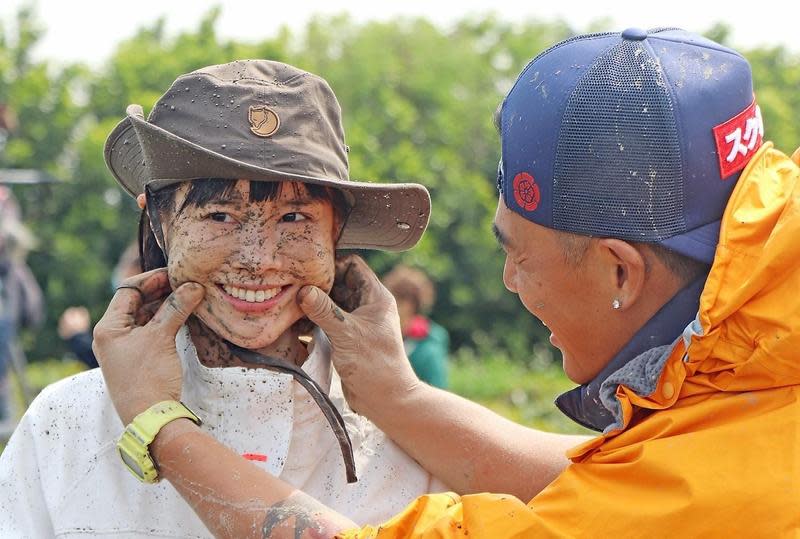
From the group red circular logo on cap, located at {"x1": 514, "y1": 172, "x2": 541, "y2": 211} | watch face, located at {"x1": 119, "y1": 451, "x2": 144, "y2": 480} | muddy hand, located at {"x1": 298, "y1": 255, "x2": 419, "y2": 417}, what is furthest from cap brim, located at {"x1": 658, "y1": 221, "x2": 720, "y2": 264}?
watch face, located at {"x1": 119, "y1": 451, "x2": 144, "y2": 480}

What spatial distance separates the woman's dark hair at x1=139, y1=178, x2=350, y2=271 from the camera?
105 inches

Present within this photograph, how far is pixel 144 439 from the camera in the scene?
246 centimetres

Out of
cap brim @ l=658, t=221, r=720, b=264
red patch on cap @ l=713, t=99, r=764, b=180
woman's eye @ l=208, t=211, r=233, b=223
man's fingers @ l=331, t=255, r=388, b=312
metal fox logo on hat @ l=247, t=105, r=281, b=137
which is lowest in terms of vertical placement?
man's fingers @ l=331, t=255, r=388, b=312

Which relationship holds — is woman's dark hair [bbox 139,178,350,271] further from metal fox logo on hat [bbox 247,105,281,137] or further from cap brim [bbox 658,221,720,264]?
cap brim [bbox 658,221,720,264]

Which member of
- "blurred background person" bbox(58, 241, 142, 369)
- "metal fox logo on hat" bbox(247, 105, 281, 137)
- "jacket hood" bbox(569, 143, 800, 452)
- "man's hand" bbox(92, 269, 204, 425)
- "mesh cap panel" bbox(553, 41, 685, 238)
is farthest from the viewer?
"blurred background person" bbox(58, 241, 142, 369)

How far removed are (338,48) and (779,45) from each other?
Answer: 8026mm

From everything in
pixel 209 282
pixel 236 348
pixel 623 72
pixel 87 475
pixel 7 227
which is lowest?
pixel 7 227

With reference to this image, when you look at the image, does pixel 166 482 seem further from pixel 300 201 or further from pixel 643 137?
pixel 643 137

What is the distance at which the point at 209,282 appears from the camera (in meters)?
2.69

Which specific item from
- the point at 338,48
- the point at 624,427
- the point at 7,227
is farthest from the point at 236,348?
the point at 338,48

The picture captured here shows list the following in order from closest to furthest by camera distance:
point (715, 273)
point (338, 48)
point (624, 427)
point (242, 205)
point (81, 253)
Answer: point (715, 273), point (624, 427), point (242, 205), point (81, 253), point (338, 48)

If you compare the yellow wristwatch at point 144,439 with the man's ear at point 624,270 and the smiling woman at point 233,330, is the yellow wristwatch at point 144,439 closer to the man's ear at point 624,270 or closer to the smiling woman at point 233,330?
the smiling woman at point 233,330

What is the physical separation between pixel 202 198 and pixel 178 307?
0.84ft

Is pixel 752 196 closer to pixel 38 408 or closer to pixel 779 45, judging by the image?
pixel 38 408
